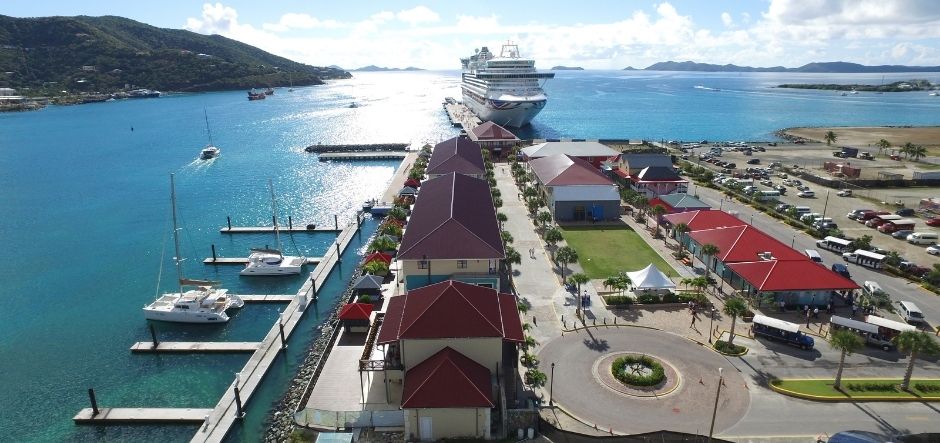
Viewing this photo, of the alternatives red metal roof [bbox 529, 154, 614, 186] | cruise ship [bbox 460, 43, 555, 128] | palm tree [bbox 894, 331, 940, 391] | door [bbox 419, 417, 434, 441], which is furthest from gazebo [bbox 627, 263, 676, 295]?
cruise ship [bbox 460, 43, 555, 128]

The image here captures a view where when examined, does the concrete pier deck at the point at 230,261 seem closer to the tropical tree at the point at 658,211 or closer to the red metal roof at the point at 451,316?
the red metal roof at the point at 451,316

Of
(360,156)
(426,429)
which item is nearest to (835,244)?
(426,429)

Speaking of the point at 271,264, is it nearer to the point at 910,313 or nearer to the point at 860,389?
the point at 860,389

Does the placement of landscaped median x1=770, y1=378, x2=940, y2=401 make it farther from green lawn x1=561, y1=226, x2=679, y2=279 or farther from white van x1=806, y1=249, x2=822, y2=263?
white van x1=806, y1=249, x2=822, y2=263

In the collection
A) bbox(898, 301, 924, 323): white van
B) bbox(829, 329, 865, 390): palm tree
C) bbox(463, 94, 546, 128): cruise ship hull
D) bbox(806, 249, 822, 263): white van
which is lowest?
bbox(898, 301, 924, 323): white van

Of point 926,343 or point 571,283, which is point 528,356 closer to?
point 571,283

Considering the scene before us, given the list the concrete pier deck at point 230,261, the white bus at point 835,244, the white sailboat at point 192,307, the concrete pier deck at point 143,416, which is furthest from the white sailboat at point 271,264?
the white bus at point 835,244
